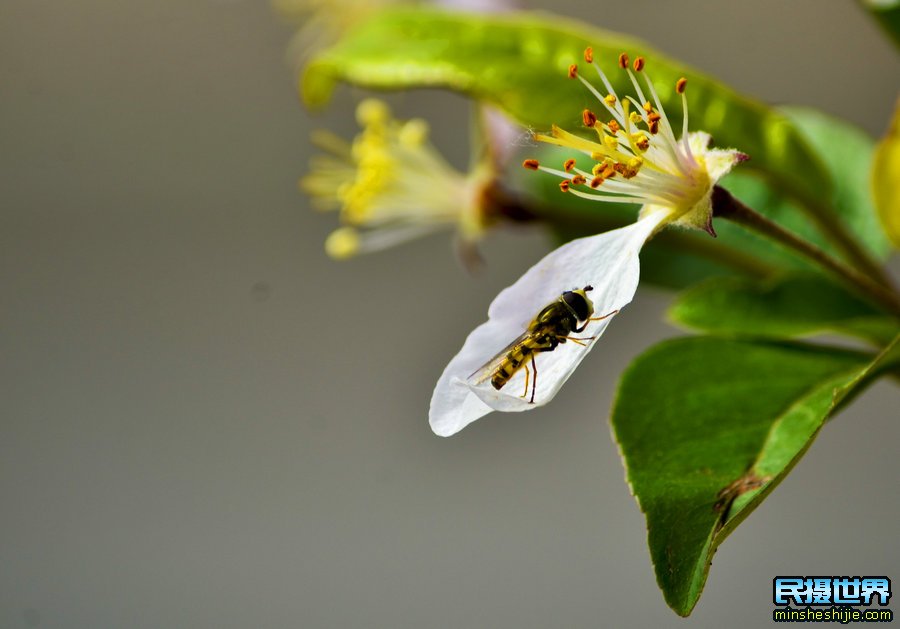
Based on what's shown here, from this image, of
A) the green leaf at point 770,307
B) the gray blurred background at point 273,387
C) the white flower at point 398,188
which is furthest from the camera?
the gray blurred background at point 273,387

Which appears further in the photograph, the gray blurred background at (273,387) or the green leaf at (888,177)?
the gray blurred background at (273,387)

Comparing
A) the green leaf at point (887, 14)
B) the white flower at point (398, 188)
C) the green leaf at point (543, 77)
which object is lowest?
the green leaf at point (543, 77)

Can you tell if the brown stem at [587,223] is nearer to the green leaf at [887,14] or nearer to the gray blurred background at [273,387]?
the green leaf at [887,14]

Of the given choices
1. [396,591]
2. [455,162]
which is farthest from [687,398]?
[455,162]

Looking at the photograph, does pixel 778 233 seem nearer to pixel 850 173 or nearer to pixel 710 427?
pixel 710 427

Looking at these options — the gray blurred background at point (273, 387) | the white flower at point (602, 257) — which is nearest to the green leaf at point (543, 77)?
the white flower at point (602, 257)

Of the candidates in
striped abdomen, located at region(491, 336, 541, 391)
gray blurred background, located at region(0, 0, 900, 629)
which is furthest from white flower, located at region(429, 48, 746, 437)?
gray blurred background, located at region(0, 0, 900, 629)

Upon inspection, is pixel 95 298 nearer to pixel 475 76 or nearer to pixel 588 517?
pixel 588 517
